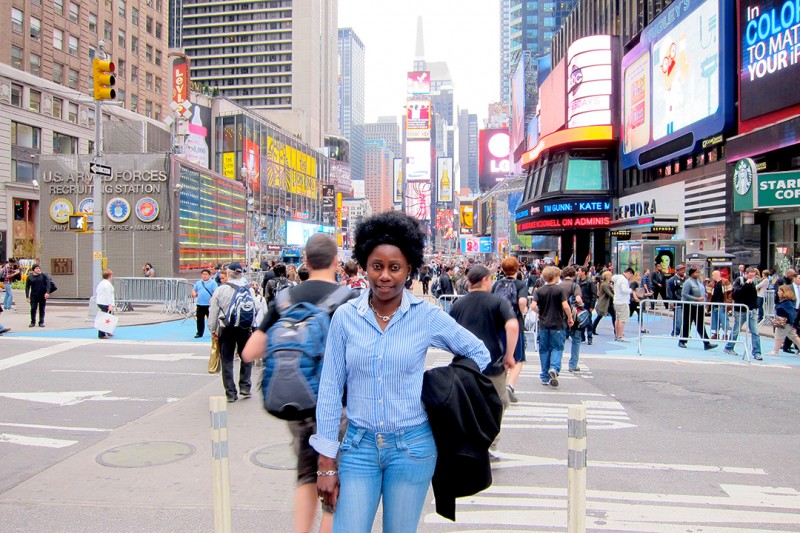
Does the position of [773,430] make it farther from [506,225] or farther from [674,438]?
[506,225]

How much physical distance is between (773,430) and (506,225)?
80.6 meters

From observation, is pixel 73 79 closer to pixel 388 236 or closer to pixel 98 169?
pixel 98 169

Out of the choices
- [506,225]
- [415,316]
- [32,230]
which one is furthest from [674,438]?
A: [506,225]

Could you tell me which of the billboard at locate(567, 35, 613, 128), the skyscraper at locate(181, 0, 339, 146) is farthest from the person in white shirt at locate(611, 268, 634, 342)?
the skyscraper at locate(181, 0, 339, 146)

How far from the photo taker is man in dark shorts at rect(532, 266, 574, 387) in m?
9.29

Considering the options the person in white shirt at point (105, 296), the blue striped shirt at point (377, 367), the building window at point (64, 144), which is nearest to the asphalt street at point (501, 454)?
the blue striped shirt at point (377, 367)

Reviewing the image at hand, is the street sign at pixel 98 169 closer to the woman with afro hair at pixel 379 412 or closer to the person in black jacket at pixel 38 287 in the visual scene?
the person in black jacket at pixel 38 287

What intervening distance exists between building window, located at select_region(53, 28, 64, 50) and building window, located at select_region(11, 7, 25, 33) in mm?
3592

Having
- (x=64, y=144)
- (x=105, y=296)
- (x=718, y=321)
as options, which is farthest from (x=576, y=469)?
(x=64, y=144)

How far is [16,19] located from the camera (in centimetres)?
4556

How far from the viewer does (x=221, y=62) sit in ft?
384

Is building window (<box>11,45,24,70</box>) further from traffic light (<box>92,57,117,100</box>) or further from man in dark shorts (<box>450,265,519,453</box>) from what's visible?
man in dark shorts (<box>450,265,519,453</box>)

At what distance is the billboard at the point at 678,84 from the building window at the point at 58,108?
40825mm

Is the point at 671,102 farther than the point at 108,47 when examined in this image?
No
